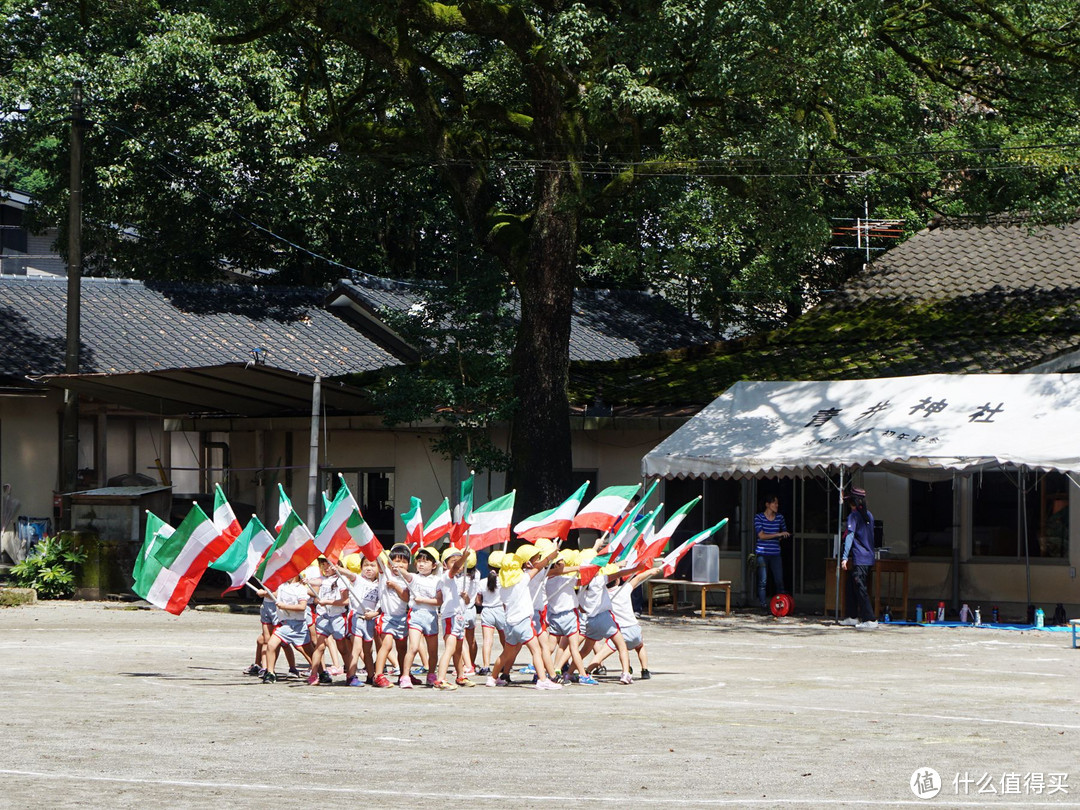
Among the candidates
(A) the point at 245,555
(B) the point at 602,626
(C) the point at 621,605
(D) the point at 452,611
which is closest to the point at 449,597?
(D) the point at 452,611

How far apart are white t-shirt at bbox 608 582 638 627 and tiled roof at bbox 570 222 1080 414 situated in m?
9.30

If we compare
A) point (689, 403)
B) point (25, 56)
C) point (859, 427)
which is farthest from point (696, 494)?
point (25, 56)

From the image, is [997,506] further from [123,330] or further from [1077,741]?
[123,330]

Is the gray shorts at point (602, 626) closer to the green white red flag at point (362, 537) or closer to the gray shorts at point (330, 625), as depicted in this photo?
the green white red flag at point (362, 537)

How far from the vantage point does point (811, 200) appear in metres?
22.4

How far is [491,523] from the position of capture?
48.0ft

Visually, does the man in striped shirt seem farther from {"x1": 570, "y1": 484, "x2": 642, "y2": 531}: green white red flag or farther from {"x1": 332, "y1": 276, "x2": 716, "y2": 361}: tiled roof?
{"x1": 332, "y1": 276, "x2": 716, "y2": 361}: tiled roof

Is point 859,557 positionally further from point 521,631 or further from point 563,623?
point 521,631

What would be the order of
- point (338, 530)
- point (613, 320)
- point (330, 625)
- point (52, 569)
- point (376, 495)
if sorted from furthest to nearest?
point (613, 320) < point (376, 495) < point (52, 569) < point (338, 530) < point (330, 625)

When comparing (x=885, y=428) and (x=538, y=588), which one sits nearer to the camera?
(x=538, y=588)

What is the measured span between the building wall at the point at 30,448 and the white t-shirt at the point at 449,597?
16589 millimetres

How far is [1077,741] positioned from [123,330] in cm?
2374

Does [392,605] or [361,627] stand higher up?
[392,605]

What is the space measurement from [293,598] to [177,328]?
18144 mm
